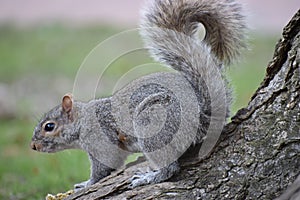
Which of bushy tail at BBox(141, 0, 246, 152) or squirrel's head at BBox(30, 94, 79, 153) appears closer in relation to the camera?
bushy tail at BBox(141, 0, 246, 152)

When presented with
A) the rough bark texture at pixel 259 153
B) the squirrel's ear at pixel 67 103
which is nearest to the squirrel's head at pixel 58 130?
the squirrel's ear at pixel 67 103

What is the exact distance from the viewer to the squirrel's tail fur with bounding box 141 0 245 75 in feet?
7.91

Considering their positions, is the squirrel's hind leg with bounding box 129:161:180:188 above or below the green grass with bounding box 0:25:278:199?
below

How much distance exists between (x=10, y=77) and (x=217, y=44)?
482 centimetres

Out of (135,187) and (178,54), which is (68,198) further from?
(178,54)

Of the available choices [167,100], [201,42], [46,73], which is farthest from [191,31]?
[46,73]

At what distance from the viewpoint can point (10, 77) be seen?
271 inches

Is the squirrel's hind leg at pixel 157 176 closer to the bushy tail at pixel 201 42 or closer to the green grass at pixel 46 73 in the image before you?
the bushy tail at pixel 201 42

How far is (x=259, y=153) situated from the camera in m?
2.09

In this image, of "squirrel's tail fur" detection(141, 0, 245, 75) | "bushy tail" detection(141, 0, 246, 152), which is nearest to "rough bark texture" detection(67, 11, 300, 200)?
"bushy tail" detection(141, 0, 246, 152)

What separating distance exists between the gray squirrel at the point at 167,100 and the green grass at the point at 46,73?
0.37 meters

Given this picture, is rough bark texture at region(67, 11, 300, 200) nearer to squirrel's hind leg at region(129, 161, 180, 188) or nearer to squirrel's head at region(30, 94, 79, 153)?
squirrel's hind leg at region(129, 161, 180, 188)

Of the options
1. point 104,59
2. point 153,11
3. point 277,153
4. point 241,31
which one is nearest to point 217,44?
point 241,31

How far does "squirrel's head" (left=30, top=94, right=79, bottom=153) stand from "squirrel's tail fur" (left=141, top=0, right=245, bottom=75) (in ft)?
1.93
